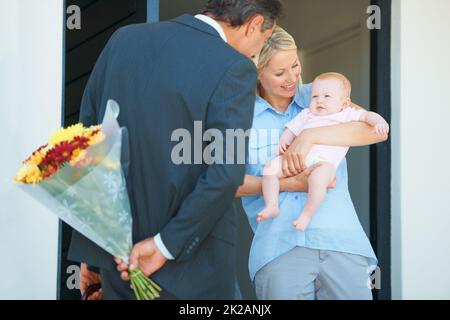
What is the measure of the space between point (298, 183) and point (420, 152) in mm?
1045

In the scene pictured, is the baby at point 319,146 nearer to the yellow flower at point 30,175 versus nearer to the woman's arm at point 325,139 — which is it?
the woman's arm at point 325,139

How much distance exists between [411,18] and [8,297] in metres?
2.13

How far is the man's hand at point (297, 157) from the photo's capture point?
264 centimetres

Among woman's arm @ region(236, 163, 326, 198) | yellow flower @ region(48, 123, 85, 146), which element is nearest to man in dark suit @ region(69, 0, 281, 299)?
yellow flower @ region(48, 123, 85, 146)

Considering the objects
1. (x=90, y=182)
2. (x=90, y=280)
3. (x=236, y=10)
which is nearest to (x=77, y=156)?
(x=90, y=182)

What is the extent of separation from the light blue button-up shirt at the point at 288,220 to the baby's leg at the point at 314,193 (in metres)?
0.06

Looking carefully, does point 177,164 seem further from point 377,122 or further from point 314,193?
point 377,122

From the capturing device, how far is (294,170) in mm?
2650

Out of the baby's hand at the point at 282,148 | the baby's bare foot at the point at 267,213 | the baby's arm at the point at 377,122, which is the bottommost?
the baby's bare foot at the point at 267,213

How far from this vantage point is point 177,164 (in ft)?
7.00

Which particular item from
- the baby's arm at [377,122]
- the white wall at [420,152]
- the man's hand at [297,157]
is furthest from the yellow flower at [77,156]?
the white wall at [420,152]

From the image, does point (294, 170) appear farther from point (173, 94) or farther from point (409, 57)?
point (409, 57)

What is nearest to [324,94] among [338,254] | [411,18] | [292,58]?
[292,58]

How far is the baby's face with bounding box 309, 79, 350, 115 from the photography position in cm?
272
